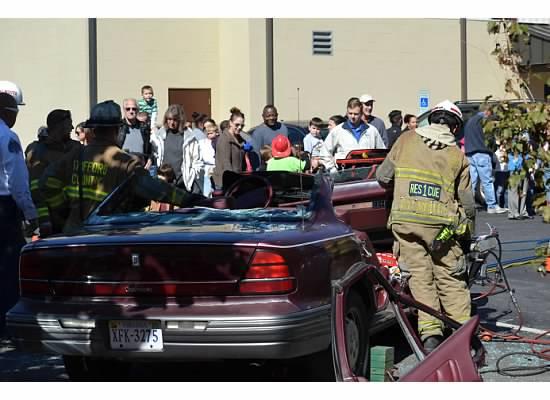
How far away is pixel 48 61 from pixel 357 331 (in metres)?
19.9

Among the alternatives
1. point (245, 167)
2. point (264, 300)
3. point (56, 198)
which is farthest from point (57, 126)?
point (264, 300)

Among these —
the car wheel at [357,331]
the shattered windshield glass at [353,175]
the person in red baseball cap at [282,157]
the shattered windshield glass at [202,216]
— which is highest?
the person in red baseball cap at [282,157]

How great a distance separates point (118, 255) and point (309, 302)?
1.08m

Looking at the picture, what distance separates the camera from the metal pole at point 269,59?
25375 millimetres

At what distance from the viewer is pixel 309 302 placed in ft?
18.1

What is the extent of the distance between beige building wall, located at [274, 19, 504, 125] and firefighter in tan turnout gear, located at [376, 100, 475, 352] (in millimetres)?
18621

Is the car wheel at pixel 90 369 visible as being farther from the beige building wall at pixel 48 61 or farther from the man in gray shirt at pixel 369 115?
the beige building wall at pixel 48 61

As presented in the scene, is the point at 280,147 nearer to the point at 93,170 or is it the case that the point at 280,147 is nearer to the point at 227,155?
the point at 227,155

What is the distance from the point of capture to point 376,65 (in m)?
27.3

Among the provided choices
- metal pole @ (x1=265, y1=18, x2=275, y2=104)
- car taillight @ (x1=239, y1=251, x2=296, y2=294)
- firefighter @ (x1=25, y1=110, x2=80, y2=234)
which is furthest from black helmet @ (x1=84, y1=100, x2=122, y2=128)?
metal pole @ (x1=265, y1=18, x2=275, y2=104)

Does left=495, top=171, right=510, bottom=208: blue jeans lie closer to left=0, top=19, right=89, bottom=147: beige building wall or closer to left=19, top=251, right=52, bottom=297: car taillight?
left=0, top=19, right=89, bottom=147: beige building wall

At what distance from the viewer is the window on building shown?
2627 centimetres

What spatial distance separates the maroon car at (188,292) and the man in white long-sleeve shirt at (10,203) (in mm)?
1755

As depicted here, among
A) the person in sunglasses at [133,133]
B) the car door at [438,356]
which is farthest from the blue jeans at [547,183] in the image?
the person in sunglasses at [133,133]
